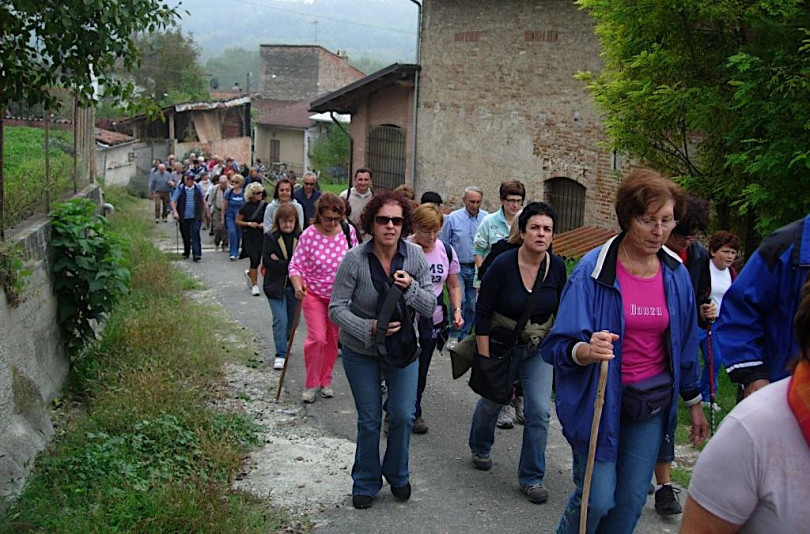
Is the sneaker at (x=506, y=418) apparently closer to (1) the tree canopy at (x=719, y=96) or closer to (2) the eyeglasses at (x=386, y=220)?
(2) the eyeglasses at (x=386, y=220)

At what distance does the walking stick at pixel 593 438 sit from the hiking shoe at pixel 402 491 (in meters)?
1.92

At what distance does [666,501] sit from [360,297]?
2.27m

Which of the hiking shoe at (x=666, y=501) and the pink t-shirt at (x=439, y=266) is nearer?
the hiking shoe at (x=666, y=501)

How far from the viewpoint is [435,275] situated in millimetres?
7535

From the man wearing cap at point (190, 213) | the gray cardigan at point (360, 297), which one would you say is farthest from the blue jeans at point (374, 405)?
the man wearing cap at point (190, 213)

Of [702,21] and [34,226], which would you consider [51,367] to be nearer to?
[34,226]

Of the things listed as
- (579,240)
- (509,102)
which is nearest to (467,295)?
(579,240)

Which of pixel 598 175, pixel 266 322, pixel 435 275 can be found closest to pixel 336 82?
pixel 598 175

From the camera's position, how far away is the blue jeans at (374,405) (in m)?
5.64

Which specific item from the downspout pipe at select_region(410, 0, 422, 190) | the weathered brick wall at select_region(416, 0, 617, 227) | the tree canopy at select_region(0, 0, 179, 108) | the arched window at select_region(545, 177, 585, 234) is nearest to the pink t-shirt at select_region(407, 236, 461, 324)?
the tree canopy at select_region(0, 0, 179, 108)

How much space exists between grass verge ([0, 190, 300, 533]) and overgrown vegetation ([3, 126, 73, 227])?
5.04ft

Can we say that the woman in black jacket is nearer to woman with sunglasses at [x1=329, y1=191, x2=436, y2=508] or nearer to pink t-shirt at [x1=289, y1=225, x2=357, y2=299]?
pink t-shirt at [x1=289, y1=225, x2=357, y2=299]

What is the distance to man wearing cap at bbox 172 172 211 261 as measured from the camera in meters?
17.6

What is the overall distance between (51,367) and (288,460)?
2.77 m
